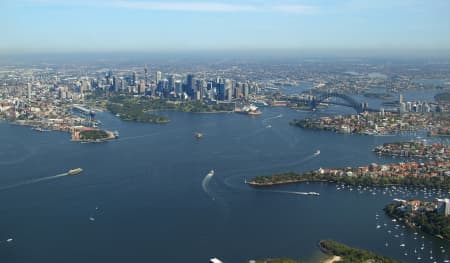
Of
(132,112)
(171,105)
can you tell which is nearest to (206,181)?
(132,112)

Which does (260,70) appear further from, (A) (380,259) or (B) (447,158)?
(A) (380,259)

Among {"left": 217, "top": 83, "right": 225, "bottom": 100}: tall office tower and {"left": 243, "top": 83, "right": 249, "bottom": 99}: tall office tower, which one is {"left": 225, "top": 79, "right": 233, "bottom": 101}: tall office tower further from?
{"left": 243, "top": 83, "right": 249, "bottom": 99}: tall office tower

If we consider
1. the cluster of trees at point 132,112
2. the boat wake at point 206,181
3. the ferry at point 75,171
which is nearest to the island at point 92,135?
the cluster of trees at point 132,112

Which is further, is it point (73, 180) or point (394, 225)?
point (73, 180)

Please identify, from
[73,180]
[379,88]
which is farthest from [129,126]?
[379,88]

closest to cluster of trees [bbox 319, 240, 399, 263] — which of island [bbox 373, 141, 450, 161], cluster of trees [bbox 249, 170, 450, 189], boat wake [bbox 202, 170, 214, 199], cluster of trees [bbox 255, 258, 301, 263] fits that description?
cluster of trees [bbox 255, 258, 301, 263]

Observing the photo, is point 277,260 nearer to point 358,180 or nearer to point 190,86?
point 358,180
